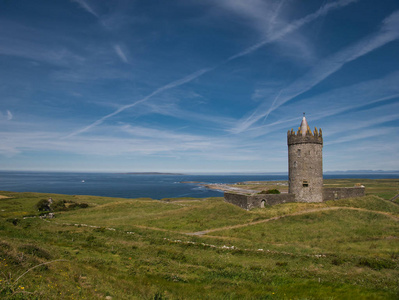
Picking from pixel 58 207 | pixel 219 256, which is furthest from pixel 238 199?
pixel 58 207

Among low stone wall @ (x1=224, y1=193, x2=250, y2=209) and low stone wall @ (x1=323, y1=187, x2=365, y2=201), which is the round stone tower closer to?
low stone wall @ (x1=323, y1=187, x2=365, y2=201)

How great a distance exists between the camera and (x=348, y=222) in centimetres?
2578

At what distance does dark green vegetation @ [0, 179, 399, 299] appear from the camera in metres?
9.95

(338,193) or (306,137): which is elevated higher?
(306,137)

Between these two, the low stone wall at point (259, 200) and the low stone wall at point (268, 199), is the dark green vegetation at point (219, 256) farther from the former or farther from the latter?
the low stone wall at point (268, 199)

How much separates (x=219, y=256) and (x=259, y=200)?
663 inches

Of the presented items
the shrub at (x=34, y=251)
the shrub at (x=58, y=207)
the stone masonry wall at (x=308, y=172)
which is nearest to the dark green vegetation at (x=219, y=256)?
the shrub at (x=34, y=251)

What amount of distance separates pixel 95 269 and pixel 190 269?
5289 millimetres

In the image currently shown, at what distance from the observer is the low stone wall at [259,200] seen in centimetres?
3155

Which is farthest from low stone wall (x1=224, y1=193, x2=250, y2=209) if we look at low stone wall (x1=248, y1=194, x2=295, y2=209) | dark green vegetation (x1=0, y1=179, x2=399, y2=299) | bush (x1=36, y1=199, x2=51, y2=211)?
bush (x1=36, y1=199, x2=51, y2=211)

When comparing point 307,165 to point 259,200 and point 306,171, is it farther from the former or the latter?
point 259,200

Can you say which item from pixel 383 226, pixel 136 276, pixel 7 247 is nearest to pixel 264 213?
pixel 383 226

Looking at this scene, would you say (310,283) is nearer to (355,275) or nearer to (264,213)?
(355,275)

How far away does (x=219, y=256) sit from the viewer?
16.7 m
